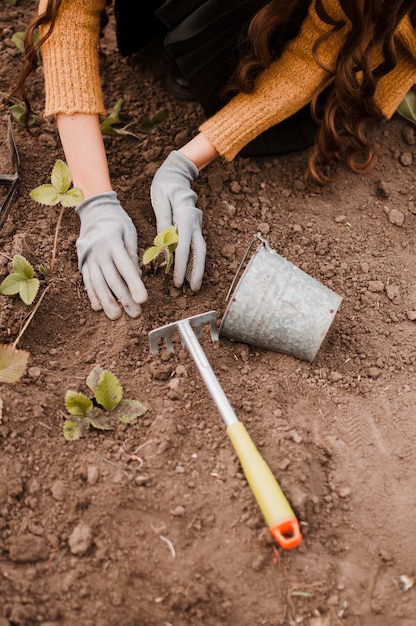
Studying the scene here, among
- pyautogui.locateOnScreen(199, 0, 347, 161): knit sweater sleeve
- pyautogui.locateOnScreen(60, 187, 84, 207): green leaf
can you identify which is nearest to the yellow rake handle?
pyautogui.locateOnScreen(60, 187, 84, 207): green leaf

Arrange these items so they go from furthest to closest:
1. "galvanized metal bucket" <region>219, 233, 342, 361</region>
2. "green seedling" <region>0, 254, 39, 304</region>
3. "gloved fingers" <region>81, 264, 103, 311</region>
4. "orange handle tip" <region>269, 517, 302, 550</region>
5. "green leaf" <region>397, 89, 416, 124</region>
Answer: "green leaf" <region>397, 89, 416, 124</region> → "gloved fingers" <region>81, 264, 103, 311</region> → "green seedling" <region>0, 254, 39, 304</region> → "galvanized metal bucket" <region>219, 233, 342, 361</region> → "orange handle tip" <region>269, 517, 302, 550</region>

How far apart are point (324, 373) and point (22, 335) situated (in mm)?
923

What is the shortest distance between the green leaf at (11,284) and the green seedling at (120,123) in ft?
2.47

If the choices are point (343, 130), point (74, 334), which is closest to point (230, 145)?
point (343, 130)

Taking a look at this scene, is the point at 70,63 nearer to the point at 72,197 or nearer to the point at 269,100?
the point at 72,197

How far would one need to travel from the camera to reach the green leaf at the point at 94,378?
5.49 ft

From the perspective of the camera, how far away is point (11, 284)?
1.82 metres

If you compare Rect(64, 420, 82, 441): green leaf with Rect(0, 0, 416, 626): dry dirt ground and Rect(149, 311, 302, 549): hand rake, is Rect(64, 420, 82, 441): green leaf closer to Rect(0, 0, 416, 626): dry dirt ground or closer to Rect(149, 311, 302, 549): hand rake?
Rect(0, 0, 416, 626): dry dirt ground

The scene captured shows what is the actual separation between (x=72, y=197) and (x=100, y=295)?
31 centimetres

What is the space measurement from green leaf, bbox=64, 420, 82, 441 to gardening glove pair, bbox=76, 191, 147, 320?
0.39 m

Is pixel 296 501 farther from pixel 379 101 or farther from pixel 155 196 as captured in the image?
pixel 379 101

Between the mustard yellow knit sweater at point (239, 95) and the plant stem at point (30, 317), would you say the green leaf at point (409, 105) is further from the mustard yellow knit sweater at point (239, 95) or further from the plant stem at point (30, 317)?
the plant stem at point (30, 317)

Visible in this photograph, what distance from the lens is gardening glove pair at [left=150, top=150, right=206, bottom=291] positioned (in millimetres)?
1919

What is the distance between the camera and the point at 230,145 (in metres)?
2.08
